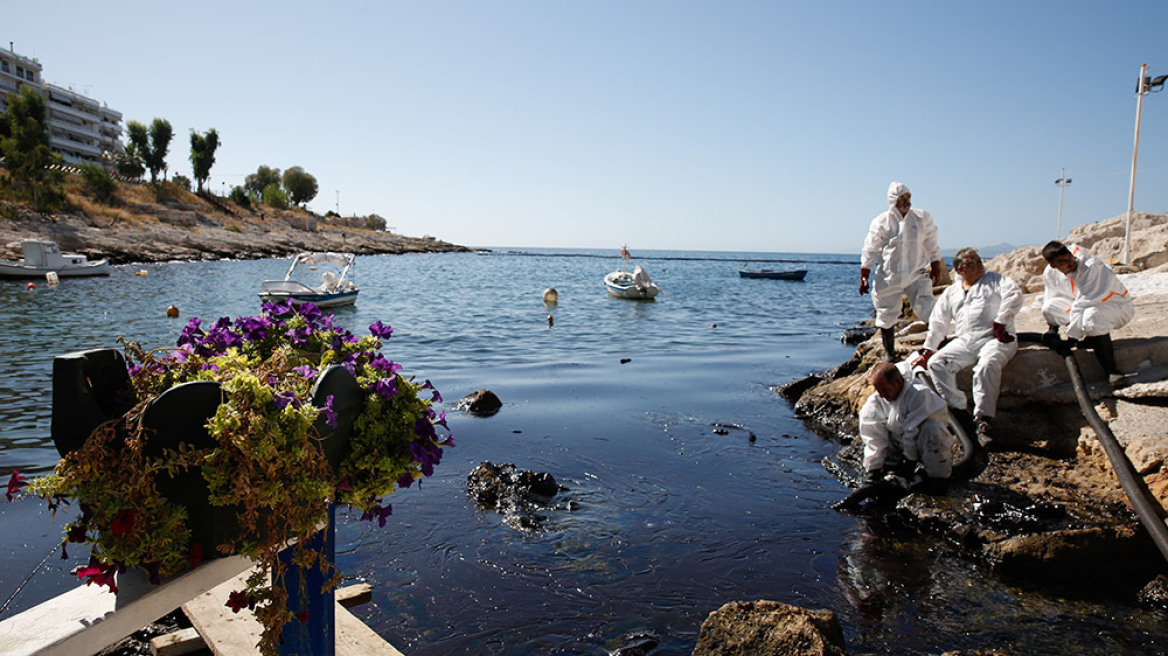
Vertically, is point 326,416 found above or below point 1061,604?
above

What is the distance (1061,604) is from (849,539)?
1644 mm

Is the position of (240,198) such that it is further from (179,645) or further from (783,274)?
(179,645)

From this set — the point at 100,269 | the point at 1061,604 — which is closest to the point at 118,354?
the point at 1061,604

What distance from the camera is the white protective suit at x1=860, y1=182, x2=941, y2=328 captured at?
9625 mm

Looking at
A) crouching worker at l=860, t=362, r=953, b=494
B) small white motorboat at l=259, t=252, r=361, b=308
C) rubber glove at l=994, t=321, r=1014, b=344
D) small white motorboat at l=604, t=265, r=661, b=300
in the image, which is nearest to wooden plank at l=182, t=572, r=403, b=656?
crouching worker at l=860, t=362, r=953, b=494

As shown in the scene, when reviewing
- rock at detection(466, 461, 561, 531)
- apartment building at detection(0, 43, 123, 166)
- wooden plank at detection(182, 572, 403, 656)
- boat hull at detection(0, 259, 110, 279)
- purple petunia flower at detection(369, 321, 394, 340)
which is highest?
apartment building at detection(0, 43, 123, 166)

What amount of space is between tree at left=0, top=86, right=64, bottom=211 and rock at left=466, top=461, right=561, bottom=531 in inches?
2480

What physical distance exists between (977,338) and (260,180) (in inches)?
5082

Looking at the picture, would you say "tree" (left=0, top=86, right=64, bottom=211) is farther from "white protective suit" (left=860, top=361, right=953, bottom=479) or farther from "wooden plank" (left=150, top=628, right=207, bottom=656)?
"white protective suit" (left=860, top=361, right=953, bottom=479)

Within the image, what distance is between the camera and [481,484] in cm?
771

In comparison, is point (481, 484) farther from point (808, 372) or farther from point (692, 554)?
point (808, 372)

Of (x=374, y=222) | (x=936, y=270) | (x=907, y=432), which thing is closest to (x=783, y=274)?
(x=936, y=270)

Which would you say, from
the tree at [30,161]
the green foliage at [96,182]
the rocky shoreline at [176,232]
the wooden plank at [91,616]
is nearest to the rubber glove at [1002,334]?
the wooden plank at [91,616]

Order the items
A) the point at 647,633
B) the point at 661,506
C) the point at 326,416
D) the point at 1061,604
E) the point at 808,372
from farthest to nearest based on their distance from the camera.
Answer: the point at 808,372 < the point at 661,506 < the point at 1061,604 < the point at 647,633 < the point at 326,416
